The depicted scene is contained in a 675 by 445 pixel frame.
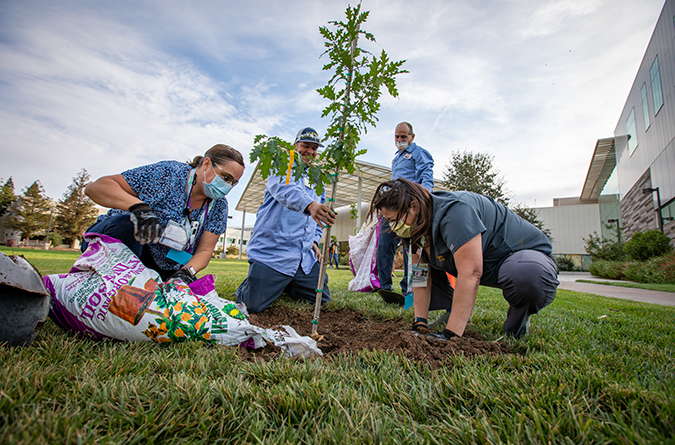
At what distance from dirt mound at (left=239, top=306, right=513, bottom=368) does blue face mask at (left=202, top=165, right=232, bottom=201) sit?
1.08 m

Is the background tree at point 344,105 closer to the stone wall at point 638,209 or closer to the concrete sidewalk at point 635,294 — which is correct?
the concrete sidewalk at point 635,294

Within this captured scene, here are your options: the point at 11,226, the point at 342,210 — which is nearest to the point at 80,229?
the point at 11,226

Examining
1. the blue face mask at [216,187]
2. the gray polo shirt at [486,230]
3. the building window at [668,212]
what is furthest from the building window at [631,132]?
the blue face mask at [216,187]

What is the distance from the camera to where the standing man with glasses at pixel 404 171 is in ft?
13.0

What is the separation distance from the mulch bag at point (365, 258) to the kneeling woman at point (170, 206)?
223cm

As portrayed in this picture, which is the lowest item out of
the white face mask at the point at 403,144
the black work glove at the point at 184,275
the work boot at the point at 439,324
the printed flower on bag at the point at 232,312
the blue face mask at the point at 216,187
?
the work boot at the point at 439,324

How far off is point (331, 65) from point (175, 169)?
4.53 ft

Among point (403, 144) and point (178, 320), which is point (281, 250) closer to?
point (178, 320)

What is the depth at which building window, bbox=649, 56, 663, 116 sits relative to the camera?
13988 millimetres

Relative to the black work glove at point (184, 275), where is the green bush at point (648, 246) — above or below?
above

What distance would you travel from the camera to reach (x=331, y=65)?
226cm

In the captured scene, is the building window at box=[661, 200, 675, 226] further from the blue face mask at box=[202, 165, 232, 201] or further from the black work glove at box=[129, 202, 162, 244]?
the black work glove at box=[129, 202, 162, 244]

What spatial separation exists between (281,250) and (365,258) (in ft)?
5.96

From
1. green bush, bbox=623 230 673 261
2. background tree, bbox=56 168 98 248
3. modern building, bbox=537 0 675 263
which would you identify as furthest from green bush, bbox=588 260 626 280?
background tree, bbox=56 168 98 248
